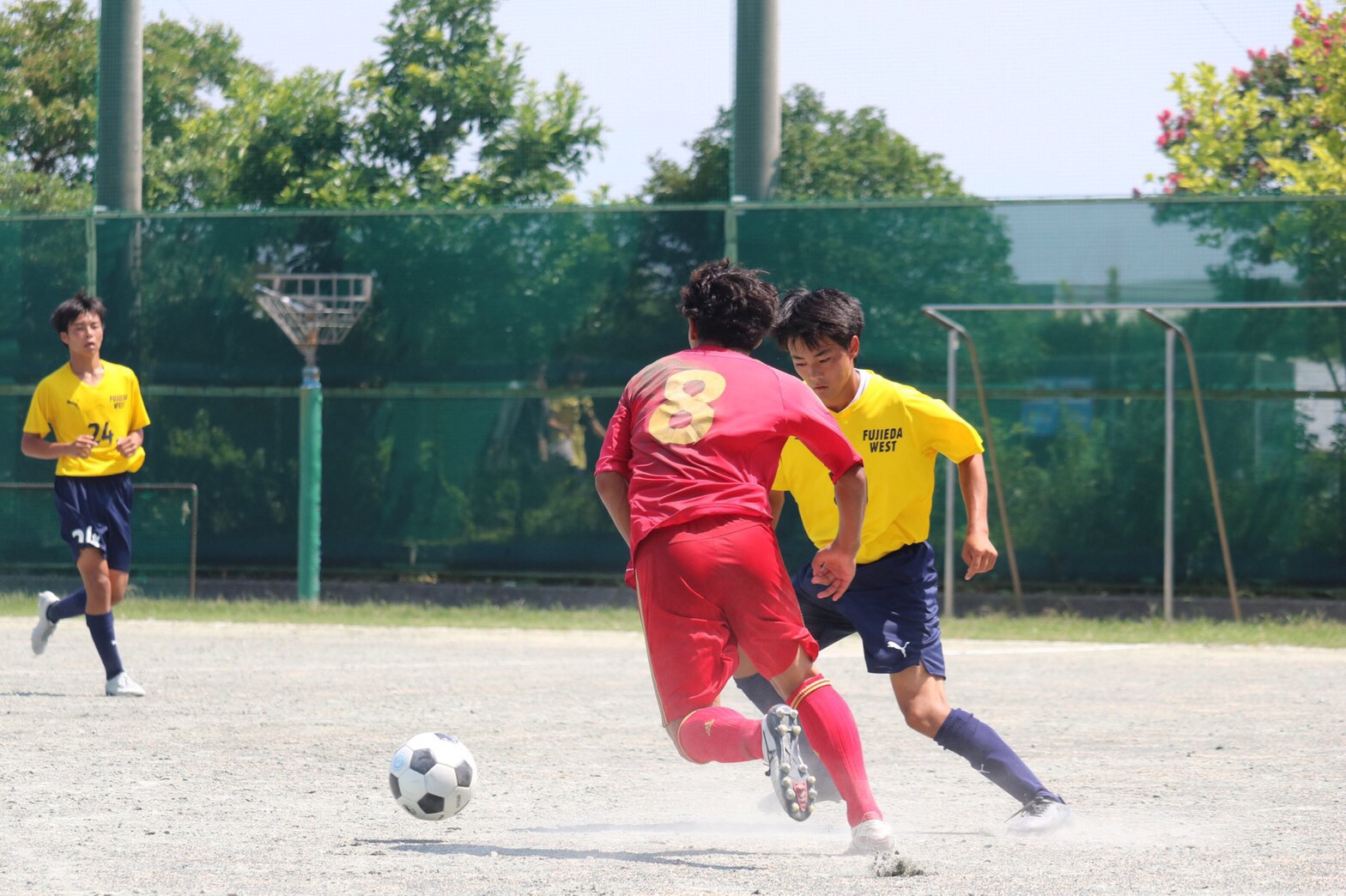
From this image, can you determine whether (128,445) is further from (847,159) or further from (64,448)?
(847,159)

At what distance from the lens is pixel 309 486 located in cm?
1294

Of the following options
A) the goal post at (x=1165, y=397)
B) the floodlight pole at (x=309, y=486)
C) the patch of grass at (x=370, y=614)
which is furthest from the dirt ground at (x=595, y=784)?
the floodlight pole at (x=309, y=486)

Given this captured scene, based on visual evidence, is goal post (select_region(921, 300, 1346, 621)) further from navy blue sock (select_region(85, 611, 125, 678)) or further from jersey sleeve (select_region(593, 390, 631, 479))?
jersey sleeve (select_region(593, 390, 631, 479))

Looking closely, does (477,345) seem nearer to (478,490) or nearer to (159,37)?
(478,490)

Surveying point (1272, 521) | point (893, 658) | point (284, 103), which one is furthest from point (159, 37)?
point (893, 658)

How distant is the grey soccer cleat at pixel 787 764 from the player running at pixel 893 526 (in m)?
0.70

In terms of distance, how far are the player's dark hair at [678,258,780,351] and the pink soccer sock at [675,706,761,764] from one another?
1.00 m

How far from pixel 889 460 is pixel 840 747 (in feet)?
3.30

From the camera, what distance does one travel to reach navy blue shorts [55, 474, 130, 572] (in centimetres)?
795

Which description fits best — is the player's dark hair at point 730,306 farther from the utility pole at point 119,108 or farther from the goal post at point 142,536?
the utility pole at point 119,108

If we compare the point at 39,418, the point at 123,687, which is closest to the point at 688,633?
the point at 123,687

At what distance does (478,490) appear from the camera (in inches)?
513

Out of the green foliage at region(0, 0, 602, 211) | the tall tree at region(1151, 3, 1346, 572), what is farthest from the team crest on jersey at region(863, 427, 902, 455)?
the green foliage at region(0, 0, 602, 211)

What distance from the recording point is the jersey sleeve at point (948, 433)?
4.91 meters
